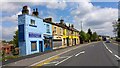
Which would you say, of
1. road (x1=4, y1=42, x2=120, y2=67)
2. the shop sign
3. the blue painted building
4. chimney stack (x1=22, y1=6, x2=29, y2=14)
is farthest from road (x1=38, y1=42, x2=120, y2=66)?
chimney stack (x1=22, y1=6, x2=29, y2=14)

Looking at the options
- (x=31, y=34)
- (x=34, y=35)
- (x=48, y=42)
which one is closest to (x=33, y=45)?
(x=34, y=35)

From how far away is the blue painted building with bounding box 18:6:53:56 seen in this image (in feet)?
110

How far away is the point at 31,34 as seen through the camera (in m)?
35.7

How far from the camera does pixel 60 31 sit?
5662cm

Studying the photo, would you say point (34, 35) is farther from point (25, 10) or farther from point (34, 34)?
point (25, 10)

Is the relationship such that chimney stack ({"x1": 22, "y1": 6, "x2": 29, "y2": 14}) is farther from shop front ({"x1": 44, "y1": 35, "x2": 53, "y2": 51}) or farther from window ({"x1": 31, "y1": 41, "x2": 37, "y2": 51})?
shop front ({"x1": 44, "y1": 35, "x2": 53, "y2": 51})

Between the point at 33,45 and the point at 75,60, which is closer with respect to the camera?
the point at 75,60

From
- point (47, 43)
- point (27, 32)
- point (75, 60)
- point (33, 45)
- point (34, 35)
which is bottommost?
point (75, 60)

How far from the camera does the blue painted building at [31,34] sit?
3366 cm

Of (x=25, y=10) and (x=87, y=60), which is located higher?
(x=25, y=10)

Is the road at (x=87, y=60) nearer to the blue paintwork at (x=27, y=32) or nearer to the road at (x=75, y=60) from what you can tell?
the road at (x=75, y=60)

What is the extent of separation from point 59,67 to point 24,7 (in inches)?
886

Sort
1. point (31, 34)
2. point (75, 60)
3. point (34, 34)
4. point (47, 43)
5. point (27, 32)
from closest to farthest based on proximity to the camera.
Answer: point (75, 60) < point (27, 32) < point (31, 34) < point (34, 34) < point (47, 43)

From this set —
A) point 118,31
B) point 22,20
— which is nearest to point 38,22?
point 22,20
